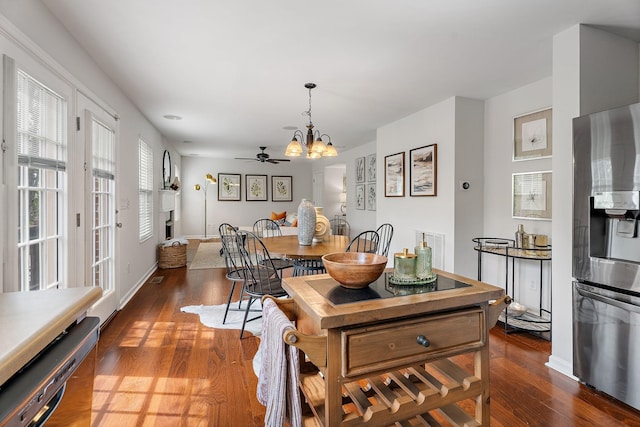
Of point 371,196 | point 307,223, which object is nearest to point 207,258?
point 371,196

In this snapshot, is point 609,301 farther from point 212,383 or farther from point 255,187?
point 255,187

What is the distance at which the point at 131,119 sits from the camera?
3.99 metres

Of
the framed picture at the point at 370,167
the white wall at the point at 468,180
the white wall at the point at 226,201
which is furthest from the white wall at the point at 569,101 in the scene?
the white wall at the point at 226,201

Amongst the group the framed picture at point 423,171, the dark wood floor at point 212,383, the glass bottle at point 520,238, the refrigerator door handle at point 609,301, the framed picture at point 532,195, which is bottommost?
the dark wood floor at point 212,383

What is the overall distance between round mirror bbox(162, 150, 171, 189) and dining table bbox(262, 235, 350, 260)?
3804 mm

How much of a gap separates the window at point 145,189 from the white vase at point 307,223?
2.55 m

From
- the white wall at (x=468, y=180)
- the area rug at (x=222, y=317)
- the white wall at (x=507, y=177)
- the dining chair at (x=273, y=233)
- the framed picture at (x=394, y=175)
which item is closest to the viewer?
the area rug at (x=222, y=317)

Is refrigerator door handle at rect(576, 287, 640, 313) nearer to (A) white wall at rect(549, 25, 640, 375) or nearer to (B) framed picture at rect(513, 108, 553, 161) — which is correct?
(A) white wall at rect(549, 25, 640, 375)

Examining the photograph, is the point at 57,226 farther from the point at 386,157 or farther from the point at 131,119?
the point at 386,157

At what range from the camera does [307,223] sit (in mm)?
3100

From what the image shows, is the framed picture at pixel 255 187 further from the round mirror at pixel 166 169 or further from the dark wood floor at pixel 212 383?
the dark wood floor at pixel 212 383

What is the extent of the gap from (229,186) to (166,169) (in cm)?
305

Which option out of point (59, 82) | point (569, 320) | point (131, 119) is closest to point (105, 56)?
point (59, 82)

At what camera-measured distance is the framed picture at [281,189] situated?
10117 mm
